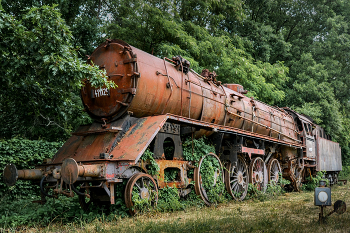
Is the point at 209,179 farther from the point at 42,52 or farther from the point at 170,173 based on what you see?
the point at 42,52

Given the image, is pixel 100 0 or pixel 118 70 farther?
pixel 100 0

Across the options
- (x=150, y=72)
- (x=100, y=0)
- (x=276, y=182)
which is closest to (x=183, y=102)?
(x=150, y=72)

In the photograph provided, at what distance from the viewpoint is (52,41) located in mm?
6078

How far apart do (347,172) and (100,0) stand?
22.5 metres

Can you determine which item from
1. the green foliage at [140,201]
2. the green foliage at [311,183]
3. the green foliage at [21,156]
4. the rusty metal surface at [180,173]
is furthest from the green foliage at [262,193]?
the green foliage at [21,156]

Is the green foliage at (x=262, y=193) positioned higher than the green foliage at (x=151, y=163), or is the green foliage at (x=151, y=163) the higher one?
the green foliage at (x=151, y=163)

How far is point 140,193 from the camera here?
19.7ft

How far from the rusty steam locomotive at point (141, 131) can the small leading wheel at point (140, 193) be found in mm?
22

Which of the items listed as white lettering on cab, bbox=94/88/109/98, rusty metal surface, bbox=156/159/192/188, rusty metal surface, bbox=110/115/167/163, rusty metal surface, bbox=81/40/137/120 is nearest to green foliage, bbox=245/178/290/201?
rusty metal surface, bbox=156/159/192/188

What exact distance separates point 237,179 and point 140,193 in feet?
13.5

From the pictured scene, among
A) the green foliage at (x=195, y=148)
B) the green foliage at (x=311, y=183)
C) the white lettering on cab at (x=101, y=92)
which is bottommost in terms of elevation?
the green foliage at (x=311, y=183)

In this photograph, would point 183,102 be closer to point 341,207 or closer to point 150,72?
point 150,72

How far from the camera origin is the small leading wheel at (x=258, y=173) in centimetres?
1005

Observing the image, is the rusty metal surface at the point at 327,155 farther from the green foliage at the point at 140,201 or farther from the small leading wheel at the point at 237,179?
the green foliage at the point at 140,201
